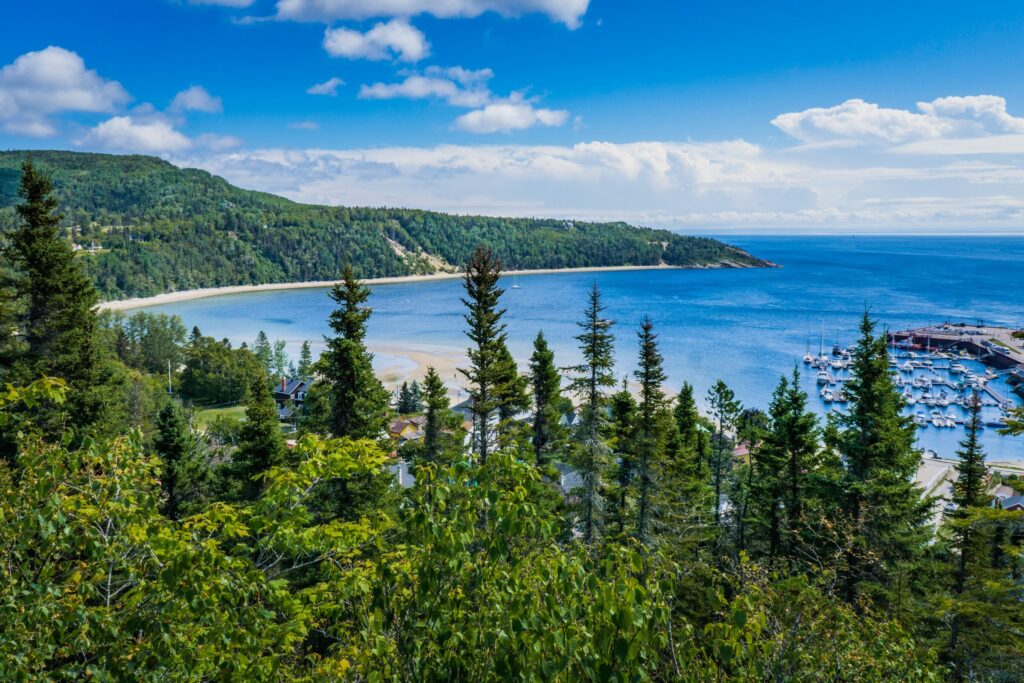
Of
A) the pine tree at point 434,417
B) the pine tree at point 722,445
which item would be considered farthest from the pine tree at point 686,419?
the pine tree at point 434,417

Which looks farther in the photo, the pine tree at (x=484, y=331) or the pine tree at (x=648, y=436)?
the pine tree at (x=484, y=331)

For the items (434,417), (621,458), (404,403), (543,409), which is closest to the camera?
(621,458)

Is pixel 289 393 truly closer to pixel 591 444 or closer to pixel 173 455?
pixel 173 455

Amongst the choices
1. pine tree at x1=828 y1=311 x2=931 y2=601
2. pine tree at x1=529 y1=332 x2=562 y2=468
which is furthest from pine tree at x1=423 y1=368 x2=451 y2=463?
pine tree at x1=828 y1=311 x2=931 y2=601

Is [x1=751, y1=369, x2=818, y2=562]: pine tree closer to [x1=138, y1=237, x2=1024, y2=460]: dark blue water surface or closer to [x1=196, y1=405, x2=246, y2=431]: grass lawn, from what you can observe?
[x1=138, y1=237, x2=1024, y2=460]: dark blue water surface

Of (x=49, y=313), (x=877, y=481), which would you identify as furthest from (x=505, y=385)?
(x=49, y=313)

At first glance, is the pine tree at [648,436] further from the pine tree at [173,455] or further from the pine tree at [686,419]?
the pine tree at [173,455]
